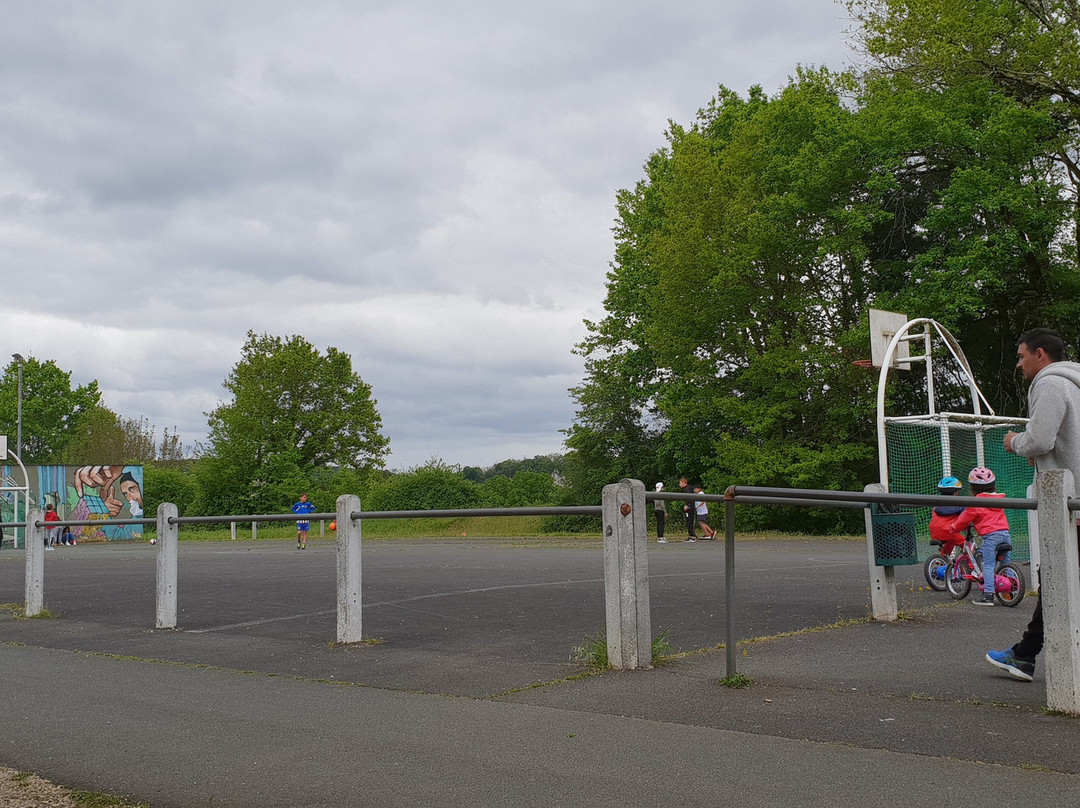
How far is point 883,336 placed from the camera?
65.4 feet

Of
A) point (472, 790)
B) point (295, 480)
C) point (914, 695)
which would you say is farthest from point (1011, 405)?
point (295, 480)

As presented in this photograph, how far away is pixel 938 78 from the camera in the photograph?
106ft

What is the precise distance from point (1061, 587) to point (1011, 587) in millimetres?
5551

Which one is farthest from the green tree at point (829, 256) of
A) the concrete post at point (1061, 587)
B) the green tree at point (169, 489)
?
the green tree at point (169, 489)

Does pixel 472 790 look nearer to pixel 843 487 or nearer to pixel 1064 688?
pixel 1064 688

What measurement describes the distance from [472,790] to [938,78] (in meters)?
33.3

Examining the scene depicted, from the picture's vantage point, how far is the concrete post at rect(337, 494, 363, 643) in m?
8.62

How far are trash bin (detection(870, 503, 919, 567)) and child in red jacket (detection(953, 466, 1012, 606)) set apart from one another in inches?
58.6

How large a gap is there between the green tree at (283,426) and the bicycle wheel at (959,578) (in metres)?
52.1

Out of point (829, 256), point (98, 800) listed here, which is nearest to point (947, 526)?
point (98, 800)

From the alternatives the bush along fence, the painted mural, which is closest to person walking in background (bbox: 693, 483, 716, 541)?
the bush along fence

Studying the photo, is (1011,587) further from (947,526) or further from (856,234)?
(856,234)

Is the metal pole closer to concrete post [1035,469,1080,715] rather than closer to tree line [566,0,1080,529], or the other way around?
concrete post [1035,469,1080,715]

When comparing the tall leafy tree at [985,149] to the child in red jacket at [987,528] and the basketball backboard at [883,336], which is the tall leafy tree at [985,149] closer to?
the basketball backboard at [883,336]
